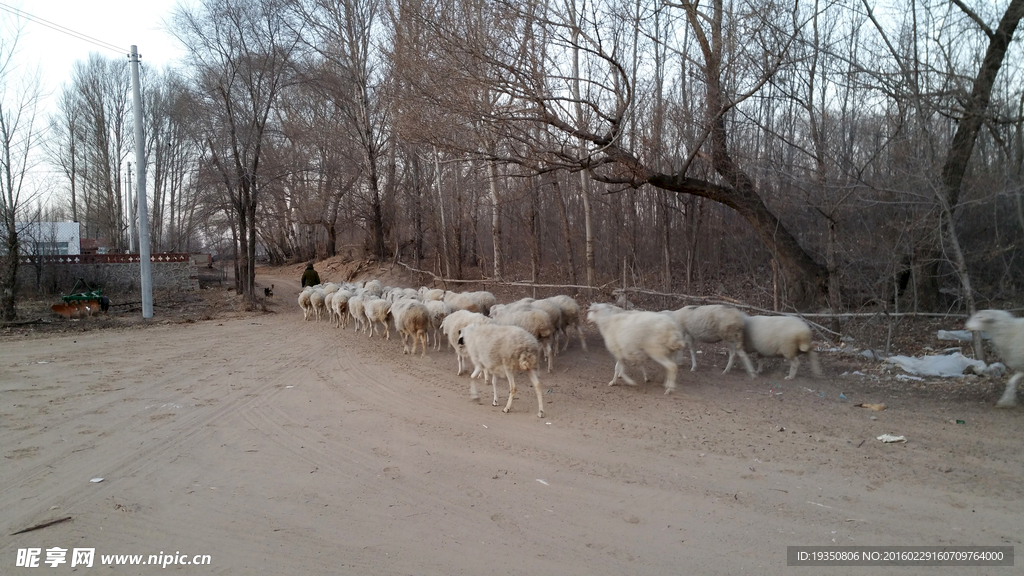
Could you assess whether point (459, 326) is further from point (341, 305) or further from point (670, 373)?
point (341, 305)

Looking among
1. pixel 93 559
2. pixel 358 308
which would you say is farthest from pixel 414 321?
pixel 93 559

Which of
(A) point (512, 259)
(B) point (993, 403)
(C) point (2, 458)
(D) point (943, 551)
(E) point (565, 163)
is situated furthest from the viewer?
(A) point (512, 259)

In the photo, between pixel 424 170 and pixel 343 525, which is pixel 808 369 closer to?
pixel 343 525

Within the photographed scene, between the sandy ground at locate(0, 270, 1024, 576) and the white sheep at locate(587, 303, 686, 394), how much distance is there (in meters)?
0.47

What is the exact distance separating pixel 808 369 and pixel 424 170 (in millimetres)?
20744

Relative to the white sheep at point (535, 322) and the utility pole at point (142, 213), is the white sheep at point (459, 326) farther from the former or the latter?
the utility pole at point (142, 213)

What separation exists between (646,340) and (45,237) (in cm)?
2647

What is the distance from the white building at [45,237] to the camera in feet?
56.7

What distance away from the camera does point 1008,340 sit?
6.68m

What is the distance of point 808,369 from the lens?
915 cm

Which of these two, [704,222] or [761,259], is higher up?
[704,222]

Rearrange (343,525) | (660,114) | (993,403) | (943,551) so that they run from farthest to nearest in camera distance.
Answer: (660,114) → (993,403) → (343,525) → (943,551)

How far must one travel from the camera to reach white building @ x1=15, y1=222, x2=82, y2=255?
17.3 meters

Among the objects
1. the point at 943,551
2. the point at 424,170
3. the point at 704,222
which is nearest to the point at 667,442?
the point at 943,551
